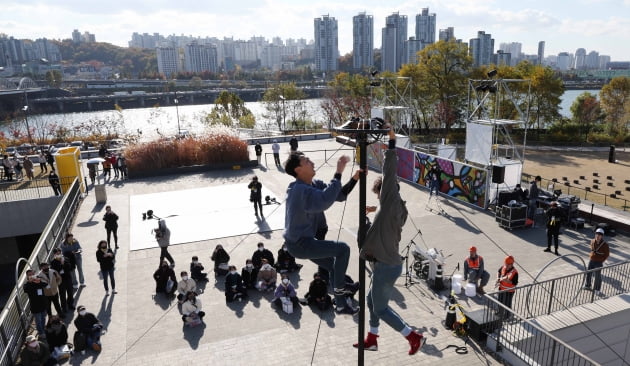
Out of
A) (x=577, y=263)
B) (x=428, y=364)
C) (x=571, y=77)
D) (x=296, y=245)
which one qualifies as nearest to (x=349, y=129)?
(x=296, y=245)

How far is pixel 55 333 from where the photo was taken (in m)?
8.44

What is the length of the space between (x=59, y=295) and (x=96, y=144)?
30.1 m

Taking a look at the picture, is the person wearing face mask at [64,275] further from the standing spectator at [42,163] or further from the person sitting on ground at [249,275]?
the standing spectator at [42,163]

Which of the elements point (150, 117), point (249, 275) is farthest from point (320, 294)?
point (150, 117)

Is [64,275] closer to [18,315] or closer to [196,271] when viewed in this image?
[18,315]

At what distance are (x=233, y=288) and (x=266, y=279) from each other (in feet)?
3.05

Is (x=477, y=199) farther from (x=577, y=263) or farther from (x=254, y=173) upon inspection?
(x=254, y=173)

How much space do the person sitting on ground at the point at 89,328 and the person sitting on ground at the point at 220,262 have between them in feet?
12.4

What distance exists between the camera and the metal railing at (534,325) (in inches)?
294

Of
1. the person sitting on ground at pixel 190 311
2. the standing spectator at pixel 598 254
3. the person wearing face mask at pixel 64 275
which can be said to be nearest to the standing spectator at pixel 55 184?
the person wearing face mask at pixel 64 275

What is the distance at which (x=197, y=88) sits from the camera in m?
135

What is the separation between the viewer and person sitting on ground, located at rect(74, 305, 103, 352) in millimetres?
8711

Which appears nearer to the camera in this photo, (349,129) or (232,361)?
(349,129)

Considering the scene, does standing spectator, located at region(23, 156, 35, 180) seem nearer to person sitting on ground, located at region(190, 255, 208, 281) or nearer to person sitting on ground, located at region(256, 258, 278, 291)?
person sitting on ground, located at region(190, 255, 208, 281)
